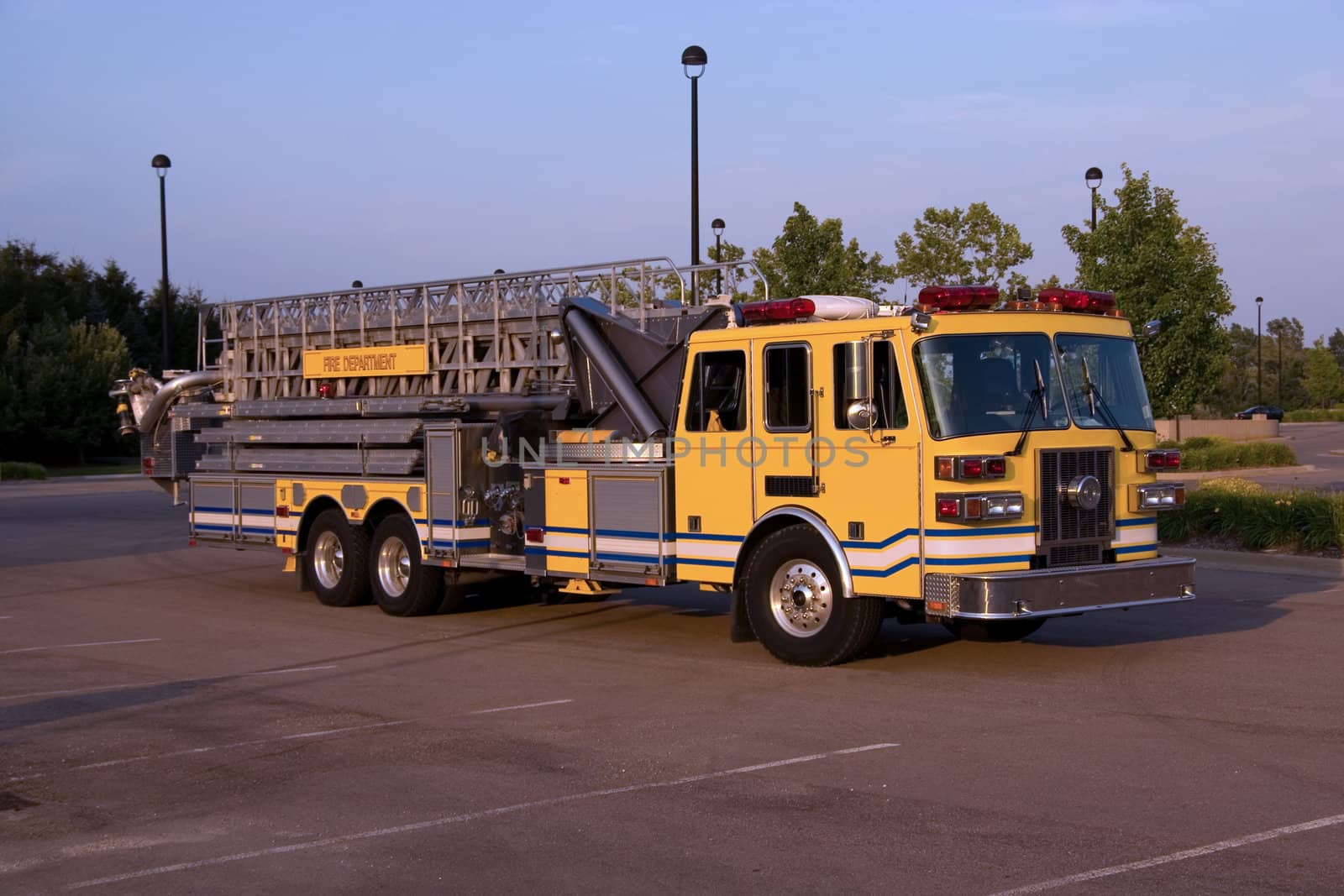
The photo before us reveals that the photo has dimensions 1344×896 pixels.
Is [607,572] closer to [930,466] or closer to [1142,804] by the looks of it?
[930,466]

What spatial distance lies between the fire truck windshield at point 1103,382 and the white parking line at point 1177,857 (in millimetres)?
4360

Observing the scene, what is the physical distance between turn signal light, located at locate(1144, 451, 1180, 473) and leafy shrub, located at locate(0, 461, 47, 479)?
1648 inches

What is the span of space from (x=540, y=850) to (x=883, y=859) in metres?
1.47

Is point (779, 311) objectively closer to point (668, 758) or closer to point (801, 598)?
point (801, 598)

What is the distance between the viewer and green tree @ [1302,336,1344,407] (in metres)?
93.9

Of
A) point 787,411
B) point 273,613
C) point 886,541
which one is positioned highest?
point 787,411

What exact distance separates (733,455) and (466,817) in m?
4.89

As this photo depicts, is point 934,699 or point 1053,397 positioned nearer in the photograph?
point 934,699

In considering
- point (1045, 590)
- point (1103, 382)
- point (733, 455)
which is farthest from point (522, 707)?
point (1103, 382)

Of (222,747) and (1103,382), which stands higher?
(1103,382)

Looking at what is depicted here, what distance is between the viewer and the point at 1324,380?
94.2 meters

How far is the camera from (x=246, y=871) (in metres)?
6.04

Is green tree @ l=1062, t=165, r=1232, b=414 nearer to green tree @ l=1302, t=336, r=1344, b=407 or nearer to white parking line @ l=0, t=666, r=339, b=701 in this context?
white parking line @ l=0, t=666, r=339, b=701

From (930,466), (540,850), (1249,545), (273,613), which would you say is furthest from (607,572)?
(1249,545)
